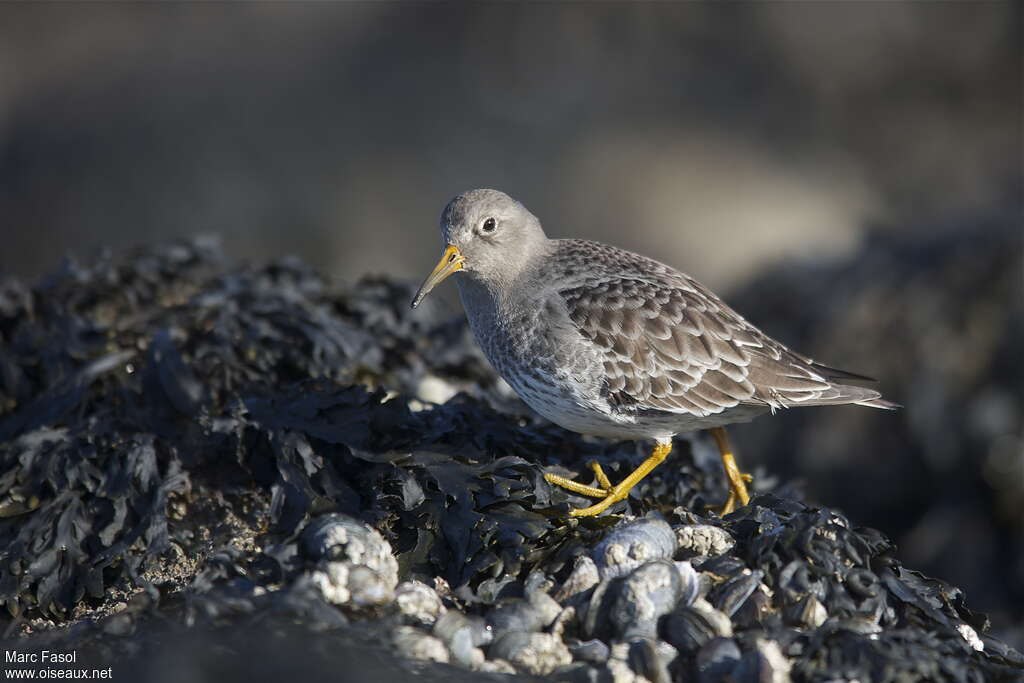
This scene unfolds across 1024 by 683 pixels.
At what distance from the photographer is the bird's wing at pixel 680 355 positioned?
14.1ft

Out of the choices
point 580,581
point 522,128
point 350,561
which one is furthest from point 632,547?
point 522,128

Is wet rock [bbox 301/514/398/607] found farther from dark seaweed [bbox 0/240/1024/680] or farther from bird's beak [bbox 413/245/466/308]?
bird's beak [bbox 413/245/466/308]

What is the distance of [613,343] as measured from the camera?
4344 millimetres

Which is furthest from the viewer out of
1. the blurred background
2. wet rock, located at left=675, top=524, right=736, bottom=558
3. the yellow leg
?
the blurred background

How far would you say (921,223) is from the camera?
990 centimetres

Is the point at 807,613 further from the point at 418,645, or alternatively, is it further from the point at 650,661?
the point at 418,645

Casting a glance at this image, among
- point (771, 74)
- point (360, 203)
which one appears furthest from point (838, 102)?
point (360, 203)

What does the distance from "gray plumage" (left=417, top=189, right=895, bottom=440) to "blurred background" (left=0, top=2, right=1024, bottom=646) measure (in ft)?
14.4

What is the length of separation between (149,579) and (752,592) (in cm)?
227

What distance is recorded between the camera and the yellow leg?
412 cm

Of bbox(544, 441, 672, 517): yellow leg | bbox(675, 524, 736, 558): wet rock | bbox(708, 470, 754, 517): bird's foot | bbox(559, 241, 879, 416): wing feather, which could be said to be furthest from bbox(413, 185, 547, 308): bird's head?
bbox(675, 524, 736, 558): wet rock

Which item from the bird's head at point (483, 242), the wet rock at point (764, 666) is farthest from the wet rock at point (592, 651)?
the bird's head at point (483, 242)

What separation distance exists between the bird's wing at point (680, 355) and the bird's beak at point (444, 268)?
0.53 m

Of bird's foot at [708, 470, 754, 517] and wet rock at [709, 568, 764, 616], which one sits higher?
wet rock at [709, 568, 764, 616]
